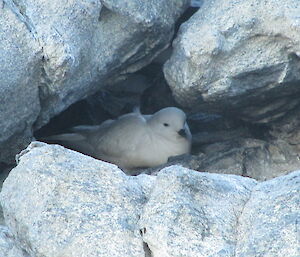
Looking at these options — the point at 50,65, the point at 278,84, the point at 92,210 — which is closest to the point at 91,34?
the point at 50,65

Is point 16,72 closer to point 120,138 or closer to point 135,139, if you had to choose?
point 120,138


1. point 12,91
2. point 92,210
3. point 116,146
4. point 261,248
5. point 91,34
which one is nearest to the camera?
point 261,248

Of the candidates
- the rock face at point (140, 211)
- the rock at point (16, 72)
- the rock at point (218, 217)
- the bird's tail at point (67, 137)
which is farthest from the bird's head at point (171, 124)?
the rock at point (218, 217)

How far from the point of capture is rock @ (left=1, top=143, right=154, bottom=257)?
4016 mm

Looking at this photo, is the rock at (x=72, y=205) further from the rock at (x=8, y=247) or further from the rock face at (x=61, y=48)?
the rock face at (x=61, y=48)

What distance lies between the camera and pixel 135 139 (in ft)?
23.9

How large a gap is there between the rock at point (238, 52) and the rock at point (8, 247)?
2.11 metres

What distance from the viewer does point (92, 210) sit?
4.12m

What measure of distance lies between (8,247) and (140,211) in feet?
2.41

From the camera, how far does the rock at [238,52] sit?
580 cm

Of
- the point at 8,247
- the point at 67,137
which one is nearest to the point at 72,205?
the point at 8,247

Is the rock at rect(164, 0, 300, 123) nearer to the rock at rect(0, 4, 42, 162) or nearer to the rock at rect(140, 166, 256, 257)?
the rock at rect(0, 4, 42, 162)

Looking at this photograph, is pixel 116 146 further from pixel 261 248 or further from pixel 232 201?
pixel 261 248

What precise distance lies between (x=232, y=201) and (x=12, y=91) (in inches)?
72.9
